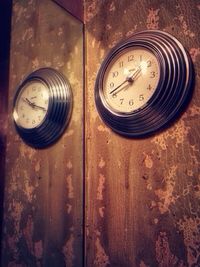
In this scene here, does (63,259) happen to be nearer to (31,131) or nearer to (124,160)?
(124,160)

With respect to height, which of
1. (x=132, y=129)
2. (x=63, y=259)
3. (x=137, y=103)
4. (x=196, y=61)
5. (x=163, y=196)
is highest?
(x=196, y=61)

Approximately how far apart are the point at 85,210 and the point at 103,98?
0.69 meters

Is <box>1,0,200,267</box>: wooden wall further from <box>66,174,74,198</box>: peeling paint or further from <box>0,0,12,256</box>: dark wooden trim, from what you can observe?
<box>0,0,12,256</box>: dark wooden trim

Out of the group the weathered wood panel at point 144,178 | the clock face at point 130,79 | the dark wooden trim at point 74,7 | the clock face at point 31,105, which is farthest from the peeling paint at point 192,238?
the dark wooden trim at point 74,7

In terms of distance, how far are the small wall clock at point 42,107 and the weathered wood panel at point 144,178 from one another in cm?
24

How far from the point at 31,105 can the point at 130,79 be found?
0.94 meters

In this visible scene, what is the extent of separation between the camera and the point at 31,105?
6.96 ft

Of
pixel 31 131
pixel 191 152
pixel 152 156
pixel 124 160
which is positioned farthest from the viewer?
pixel 31 131

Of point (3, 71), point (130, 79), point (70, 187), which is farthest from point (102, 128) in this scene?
point (3, 71)

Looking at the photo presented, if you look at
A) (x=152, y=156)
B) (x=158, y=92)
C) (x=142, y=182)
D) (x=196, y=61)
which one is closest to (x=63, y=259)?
(x=142, y=182)

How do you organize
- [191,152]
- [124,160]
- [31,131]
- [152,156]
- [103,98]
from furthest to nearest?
1. [31,131]
2. [103,98]
3. [124,160]
4. [152,156]
5. [191,152]

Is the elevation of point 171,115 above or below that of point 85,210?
above

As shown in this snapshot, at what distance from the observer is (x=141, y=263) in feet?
4.44

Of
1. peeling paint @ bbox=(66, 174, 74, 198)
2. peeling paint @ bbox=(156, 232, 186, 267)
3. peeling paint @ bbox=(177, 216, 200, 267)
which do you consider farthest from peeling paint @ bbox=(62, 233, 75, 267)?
peeling paint @ bbox=(177, 216, 200, 267)
